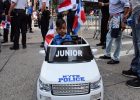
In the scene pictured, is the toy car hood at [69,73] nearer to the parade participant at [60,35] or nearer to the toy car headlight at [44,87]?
the toy car headlight at [44,87]

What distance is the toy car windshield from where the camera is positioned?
5.88 meters

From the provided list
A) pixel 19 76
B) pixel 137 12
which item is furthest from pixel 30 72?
pixel 137 12

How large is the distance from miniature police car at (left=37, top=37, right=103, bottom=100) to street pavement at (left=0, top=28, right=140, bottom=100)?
2.71ft

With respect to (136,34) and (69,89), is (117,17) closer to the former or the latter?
(136,34)

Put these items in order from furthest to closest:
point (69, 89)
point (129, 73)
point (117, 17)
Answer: point (117, 17) → point (129, 73) → point (69, 89)

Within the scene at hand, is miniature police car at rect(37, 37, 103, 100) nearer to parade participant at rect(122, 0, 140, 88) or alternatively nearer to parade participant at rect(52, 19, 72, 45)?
parade participant at rect(52, 19, 72, 45)

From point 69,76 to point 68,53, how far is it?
74cm

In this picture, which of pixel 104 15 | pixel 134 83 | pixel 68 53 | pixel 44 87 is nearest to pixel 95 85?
pixel 44 87

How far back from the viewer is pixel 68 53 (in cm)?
589

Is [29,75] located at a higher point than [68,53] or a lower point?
lower

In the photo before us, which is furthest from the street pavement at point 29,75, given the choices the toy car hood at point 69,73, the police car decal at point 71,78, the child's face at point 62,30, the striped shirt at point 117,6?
the striped shirt at point 117,6

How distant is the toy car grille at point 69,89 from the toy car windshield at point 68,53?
85cm

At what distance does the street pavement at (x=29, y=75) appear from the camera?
627 centimetres

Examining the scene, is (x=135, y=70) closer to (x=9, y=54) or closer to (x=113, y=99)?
(x=113, y=99)
